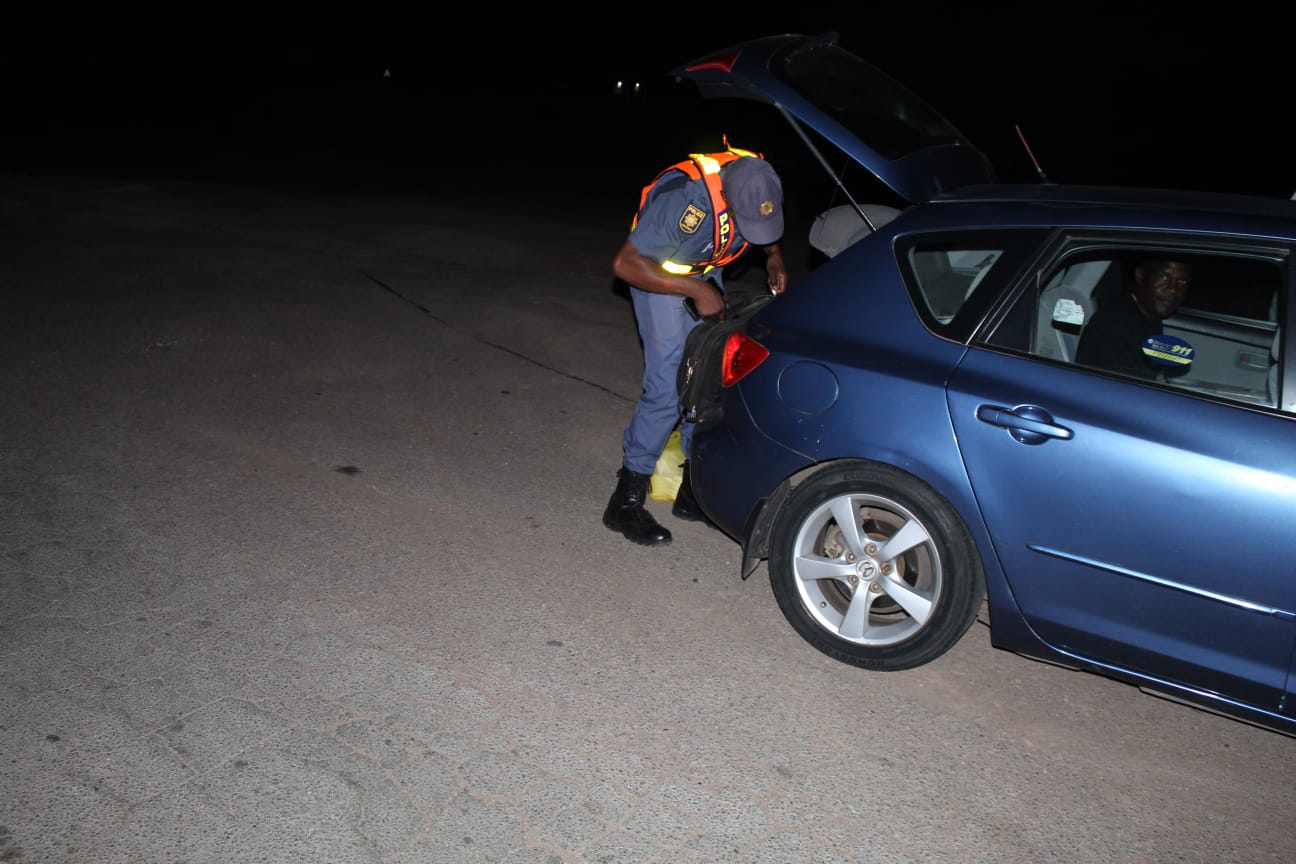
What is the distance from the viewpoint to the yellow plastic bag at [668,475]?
5.16 metres

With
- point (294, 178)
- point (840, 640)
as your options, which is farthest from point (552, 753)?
point (294, 178)

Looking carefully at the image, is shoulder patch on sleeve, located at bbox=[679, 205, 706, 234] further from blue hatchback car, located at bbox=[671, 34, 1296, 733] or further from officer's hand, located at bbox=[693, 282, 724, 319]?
blue hatchback car, located at bbox=[671, 34, 1296, 733]

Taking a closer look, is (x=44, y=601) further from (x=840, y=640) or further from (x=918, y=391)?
(x=918, y=391)

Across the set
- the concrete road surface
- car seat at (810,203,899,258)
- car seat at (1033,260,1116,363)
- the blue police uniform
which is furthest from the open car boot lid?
the concrete road surface

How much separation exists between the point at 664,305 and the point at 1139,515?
2035 millimetres

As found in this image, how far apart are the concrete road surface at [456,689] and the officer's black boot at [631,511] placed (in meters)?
0.10

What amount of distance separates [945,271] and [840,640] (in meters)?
1.33

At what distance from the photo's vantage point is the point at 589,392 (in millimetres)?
6641

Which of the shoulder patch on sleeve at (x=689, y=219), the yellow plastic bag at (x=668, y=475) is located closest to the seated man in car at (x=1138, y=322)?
the shoulder patch on sleeve at (x=689, y=219)

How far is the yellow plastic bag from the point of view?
203 inches

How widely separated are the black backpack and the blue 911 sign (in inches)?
53.6

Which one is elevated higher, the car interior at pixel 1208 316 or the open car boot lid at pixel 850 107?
the open car boot lid at pixel 850 107

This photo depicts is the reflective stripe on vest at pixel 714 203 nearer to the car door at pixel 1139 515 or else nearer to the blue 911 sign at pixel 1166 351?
the car door at pixel 1139 515

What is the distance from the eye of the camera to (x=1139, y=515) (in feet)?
10.2
